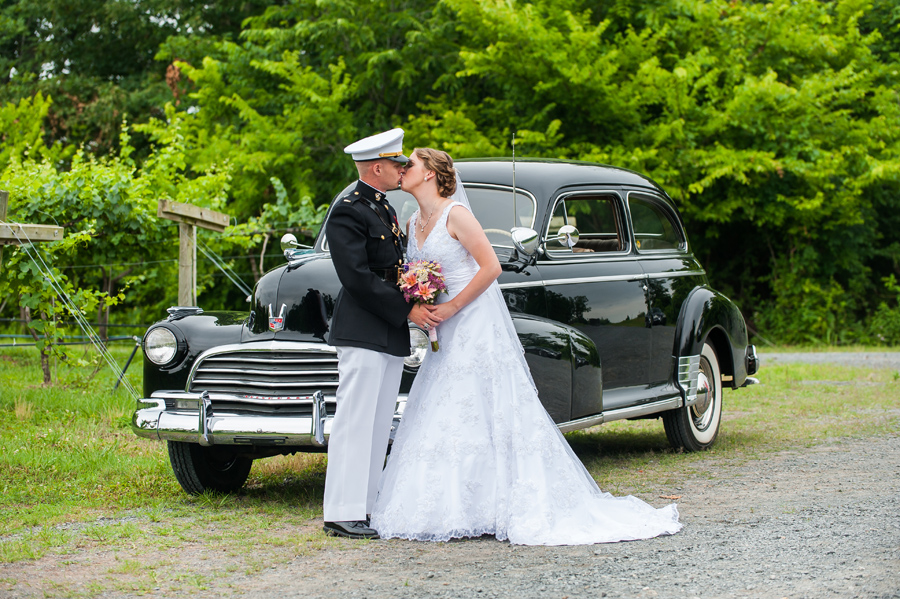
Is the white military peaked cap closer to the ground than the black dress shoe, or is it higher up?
higher up

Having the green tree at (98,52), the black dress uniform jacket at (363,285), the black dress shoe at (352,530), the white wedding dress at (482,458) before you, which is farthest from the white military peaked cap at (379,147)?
the green tree at (98,52)

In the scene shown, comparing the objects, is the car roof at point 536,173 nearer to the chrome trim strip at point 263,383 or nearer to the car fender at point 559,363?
the car fender at point 559,363

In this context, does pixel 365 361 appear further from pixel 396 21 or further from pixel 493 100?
pixel 396 21

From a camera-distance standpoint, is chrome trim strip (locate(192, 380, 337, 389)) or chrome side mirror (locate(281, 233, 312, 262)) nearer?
chrome trim strip (locate(192, 380, 337, 389))

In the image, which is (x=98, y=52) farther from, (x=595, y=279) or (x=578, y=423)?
(x=578, y=423)

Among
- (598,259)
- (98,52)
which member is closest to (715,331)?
(598,259)

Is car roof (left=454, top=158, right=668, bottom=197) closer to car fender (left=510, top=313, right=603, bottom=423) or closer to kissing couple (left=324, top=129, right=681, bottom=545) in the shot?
car fender (left=510, top=313, right=603, bottom=423)

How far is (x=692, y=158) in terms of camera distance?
51.9ft

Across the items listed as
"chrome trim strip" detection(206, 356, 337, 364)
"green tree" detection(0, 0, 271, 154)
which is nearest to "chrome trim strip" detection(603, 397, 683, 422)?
"chrome trim strip" detection(206, 356, 337, 364)

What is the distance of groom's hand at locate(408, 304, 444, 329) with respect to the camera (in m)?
4.58

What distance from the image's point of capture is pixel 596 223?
7.04 m

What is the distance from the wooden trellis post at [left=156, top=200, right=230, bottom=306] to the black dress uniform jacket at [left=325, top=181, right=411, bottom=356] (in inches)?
165

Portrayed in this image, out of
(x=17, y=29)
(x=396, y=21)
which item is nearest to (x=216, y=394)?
(x=396, y=21)

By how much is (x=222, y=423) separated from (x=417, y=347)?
3.56 feet
